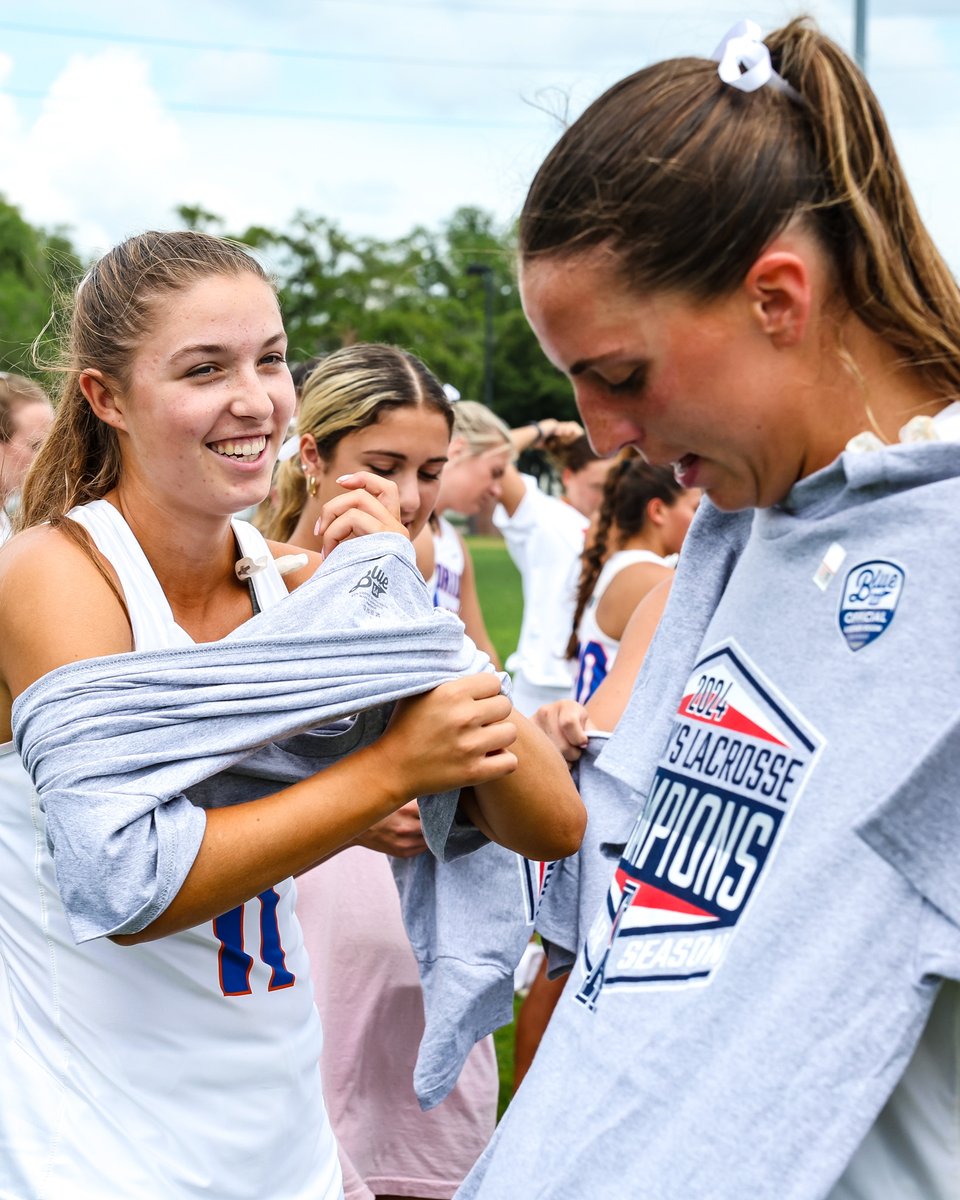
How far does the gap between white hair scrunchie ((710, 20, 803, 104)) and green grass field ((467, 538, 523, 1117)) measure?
12.7 ft

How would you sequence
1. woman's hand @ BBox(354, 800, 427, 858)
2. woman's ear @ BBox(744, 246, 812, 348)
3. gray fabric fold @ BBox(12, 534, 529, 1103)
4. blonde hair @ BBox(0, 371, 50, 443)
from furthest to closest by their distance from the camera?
blonde hair @ BBox(0, 371, 50, 443), woman's hand @ BBox(354, 800, 427, 858), gray fabric fold @ BBox(12, 534, 529, 1103), woman's ear @ BBox(744, 246, 812, 348)

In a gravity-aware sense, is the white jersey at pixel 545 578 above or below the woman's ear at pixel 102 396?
below

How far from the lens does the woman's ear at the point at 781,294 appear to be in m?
1.35

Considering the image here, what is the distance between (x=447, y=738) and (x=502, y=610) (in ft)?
70.6

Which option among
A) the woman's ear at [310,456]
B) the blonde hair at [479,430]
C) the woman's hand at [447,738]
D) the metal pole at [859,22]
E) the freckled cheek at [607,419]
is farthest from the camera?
the metal pole at [859,22]

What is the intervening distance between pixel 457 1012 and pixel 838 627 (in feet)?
4.26

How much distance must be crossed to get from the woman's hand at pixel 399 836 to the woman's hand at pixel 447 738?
0.68m

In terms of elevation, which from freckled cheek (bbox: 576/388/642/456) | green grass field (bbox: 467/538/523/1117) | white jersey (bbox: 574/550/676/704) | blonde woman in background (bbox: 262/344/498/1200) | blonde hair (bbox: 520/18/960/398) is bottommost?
green grass field (bbox: 467/538/523/1117)

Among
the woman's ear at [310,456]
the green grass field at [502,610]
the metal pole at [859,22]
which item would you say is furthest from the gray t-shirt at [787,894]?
the metal pole at [859,22]

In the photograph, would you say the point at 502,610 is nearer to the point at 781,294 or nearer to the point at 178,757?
the point at 178,757

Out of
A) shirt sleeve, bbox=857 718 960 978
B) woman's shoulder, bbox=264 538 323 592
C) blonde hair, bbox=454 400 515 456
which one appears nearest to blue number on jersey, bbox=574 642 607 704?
blonde hair, bbox=454 400 515 456

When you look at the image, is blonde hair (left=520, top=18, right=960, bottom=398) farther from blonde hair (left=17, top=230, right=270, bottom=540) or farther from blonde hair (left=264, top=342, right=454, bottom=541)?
blonde hair (left=264, top=342, right=454, bottom=541)

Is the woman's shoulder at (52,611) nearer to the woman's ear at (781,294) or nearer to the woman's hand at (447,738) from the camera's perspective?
the woman's hand at (447,738)

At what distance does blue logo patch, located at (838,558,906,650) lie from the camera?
1283mm
